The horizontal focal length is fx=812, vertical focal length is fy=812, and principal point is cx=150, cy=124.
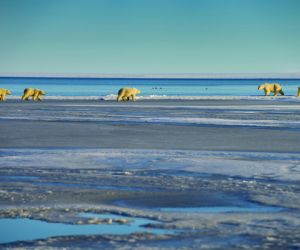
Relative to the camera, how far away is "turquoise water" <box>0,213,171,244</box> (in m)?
8.54

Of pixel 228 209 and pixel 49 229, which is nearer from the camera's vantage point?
pixel 49 229

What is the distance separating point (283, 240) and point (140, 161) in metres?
7.48

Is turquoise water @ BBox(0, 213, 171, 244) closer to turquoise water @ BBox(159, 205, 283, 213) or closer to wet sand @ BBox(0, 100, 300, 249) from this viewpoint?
wet sand @ BBox(0, 100, 300, 249)

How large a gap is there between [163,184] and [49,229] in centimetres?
376

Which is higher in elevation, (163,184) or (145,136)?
(145,136)

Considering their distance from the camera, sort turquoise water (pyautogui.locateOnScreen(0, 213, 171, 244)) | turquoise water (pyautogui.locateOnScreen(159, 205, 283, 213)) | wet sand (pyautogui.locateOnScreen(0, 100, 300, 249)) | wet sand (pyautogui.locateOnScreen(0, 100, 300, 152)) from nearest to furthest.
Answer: wet sand (pyautogui.locateOnScreen(0, 100, 300, 249)) → turquoise water (pyautogui.locateOnScreen(0, 213, 171, 244)) → turquoise water (pyautogui.locateOnScreen(159, 205, 283, 213)) → wet sand (pyautogui.locateOnScreen(0, 100, 300, 152))

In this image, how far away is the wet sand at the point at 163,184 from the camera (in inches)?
331

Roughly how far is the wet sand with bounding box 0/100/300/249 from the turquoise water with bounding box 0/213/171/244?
0.18 meters

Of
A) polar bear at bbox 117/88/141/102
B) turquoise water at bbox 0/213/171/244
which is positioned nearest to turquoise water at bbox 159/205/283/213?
turquoise water at bbox 0/213/171/244

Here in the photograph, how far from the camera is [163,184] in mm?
12391

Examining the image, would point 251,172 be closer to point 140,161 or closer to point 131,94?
point 140,161

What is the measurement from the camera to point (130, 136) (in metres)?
21.9

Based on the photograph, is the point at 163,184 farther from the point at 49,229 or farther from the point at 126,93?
the point at 126,93

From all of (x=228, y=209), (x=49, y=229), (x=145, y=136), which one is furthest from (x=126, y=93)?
(x=49, y=229)
